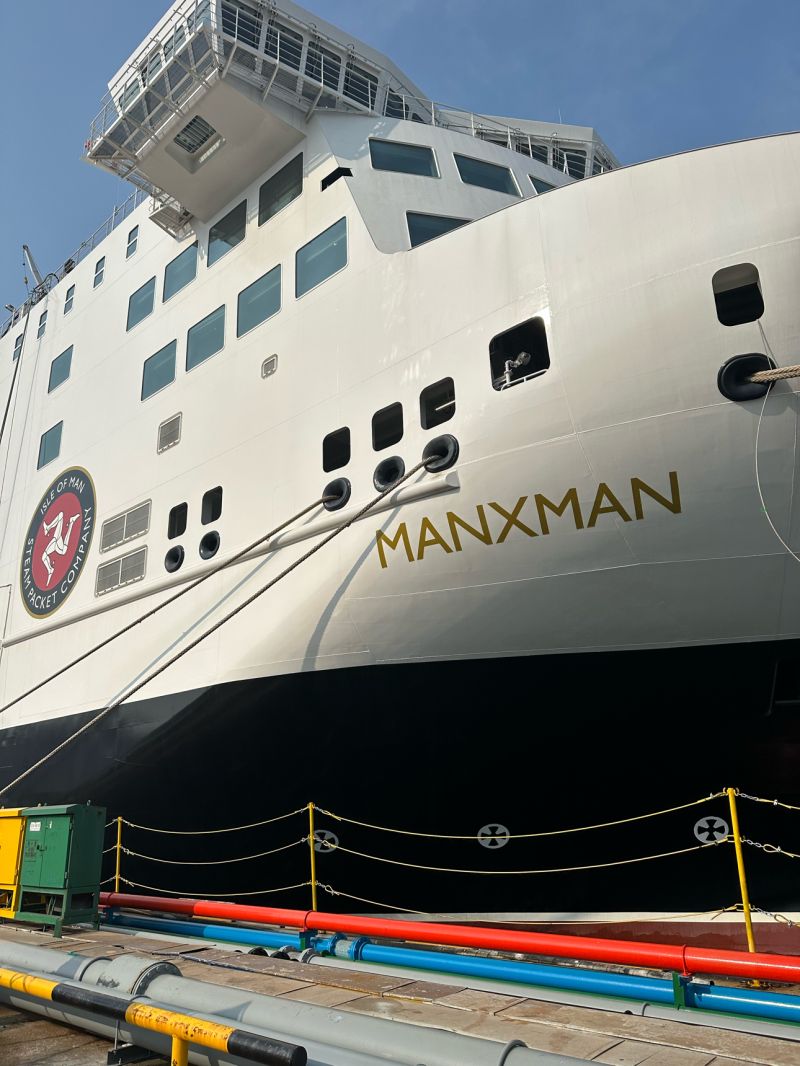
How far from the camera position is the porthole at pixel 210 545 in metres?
9.73

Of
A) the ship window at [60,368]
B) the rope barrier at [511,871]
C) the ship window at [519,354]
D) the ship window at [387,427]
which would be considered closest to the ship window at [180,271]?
the ship window at [60,368]

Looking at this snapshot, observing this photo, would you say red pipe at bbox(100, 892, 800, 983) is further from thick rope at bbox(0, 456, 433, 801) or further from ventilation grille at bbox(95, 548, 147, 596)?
ventilation grille at bbox(95, 548, 147, 596)

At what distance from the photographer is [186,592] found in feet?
31.6

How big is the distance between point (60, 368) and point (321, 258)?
7.93 metres

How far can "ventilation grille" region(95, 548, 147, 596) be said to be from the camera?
10.9 m

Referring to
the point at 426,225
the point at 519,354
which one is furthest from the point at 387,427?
the point at 426,225

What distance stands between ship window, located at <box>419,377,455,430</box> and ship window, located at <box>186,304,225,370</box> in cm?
431

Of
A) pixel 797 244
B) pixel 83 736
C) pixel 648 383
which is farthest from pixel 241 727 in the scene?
pixel 797 244

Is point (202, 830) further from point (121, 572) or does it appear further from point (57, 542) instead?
point (57, 542)

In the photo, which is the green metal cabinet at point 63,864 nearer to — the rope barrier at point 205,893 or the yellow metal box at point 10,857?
the yellow metal box at point 10,857

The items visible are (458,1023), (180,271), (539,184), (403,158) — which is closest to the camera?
(458,1023)

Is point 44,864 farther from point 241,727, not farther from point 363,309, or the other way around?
point 363,309

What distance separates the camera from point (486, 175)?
11.2 meters

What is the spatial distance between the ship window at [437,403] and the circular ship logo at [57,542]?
6861mm
